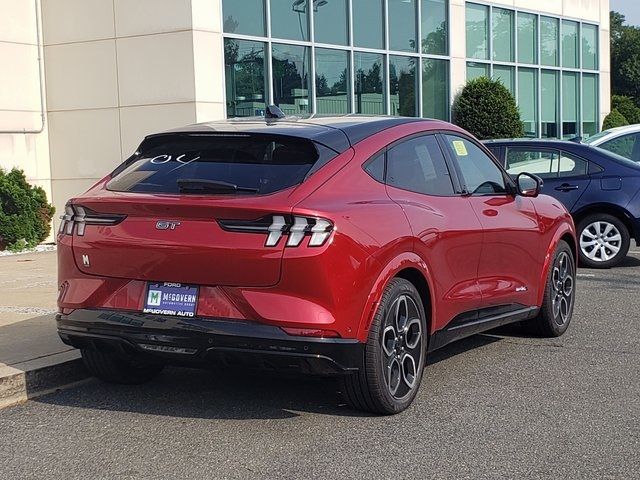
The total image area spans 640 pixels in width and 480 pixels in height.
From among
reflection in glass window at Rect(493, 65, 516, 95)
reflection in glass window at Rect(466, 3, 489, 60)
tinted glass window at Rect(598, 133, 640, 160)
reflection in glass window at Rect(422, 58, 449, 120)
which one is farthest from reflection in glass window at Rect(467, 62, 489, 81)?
tinted glass window at Rect(598, 133, 640, 160)

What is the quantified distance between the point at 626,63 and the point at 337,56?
53776 mm

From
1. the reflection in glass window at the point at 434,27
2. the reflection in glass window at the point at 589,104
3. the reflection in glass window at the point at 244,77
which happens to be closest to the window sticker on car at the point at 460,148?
the reflection in glass window at the point at 244,77

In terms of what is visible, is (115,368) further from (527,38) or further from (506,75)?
(527,38)

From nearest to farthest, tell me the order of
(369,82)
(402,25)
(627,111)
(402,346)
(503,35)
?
1. (402,346)
2. (369,82)
3. (402,25)
4. (503,35)
5. (627,111)

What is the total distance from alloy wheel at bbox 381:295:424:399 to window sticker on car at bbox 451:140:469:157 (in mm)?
1454

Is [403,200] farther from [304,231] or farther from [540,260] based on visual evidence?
[540,260]

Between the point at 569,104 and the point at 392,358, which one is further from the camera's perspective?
the point at 569,104

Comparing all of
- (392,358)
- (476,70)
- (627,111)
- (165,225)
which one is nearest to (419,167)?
(392,358)

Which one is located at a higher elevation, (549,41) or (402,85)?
(549,41)

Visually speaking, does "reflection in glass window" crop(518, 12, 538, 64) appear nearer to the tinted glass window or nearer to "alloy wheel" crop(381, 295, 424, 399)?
the tinted glass window

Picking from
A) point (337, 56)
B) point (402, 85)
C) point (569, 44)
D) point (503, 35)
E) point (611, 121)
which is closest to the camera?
point (337, 56)

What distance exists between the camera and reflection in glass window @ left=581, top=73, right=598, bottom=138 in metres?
24.9

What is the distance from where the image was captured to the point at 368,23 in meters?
17.0

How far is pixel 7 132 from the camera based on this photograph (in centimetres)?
1349
